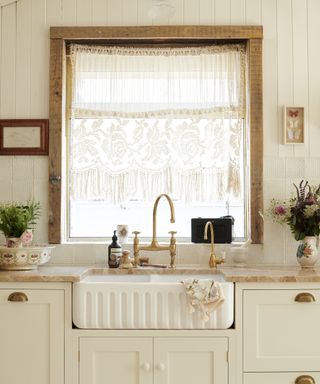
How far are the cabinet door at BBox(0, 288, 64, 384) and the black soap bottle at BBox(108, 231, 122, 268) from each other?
0.54 m

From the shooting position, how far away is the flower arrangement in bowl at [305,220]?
3.33 meters

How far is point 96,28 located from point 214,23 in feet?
2.40

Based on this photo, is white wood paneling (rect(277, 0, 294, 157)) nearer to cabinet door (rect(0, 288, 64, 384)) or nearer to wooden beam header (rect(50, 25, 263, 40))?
wooden beam header (rect(50, 25, 263, 40))

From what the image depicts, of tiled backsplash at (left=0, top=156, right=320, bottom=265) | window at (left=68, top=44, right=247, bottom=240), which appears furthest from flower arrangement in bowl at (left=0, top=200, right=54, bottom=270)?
window at (left=68, top=44, right=247, bottom=240)

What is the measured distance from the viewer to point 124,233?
359 centimetres

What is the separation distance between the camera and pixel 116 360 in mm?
2943

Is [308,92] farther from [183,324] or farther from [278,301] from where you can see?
[183,324]

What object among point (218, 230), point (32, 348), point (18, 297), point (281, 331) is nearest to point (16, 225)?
point (18, 297)

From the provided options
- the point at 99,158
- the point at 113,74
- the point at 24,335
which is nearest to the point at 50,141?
the point at 99,158

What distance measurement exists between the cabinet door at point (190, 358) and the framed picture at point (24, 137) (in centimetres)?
143

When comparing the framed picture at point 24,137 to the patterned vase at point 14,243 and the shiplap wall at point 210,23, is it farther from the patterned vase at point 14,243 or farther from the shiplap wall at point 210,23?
the patterned vase at point 14,243

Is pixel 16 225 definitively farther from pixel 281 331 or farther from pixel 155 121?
pixel 281 331

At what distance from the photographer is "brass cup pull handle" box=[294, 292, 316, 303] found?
116 inches

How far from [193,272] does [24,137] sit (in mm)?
1326
